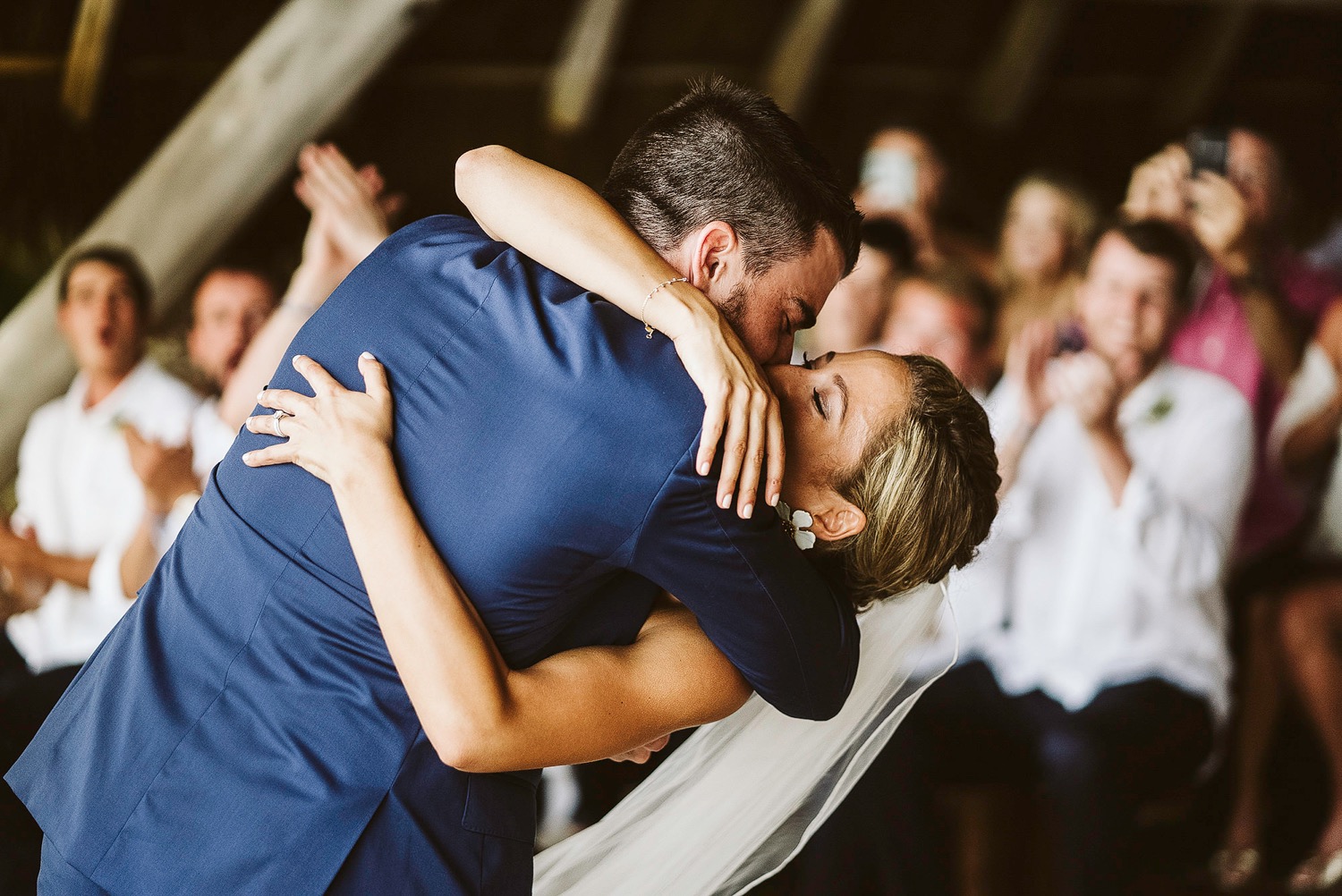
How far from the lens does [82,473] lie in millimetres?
3285

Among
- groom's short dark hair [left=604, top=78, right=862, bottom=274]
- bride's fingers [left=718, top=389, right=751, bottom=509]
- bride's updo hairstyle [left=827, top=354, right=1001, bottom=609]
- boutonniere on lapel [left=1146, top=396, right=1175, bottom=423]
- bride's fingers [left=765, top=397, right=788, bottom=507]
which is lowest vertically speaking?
boutonniere on lapel [left=1146, top=396, right=1175, bottom=423]

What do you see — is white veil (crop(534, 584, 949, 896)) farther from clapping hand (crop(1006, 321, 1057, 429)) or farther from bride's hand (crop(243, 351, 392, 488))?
clapping hand (crop(1006, 321, 1057, 429))

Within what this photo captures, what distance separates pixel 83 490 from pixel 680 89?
10.2 feet

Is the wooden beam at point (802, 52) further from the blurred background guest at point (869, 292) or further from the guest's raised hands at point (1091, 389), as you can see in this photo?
the guest's raised hands at point (1091, 389)

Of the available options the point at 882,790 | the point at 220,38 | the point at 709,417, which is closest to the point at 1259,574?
the point at 882,790

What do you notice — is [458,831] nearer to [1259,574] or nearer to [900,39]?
[1259,574]

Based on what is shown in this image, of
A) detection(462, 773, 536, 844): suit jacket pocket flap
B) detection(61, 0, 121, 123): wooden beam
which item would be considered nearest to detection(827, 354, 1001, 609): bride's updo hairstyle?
detection(462, 773, 536, 844): suit jacket pocket flap

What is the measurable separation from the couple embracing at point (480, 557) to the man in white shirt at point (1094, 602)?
5.48 feet

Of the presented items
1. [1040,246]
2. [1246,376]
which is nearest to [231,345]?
[1040,246]

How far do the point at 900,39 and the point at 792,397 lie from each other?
4636 millimetres

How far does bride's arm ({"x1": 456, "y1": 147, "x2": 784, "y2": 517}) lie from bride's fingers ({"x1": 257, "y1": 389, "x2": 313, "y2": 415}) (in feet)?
0.93

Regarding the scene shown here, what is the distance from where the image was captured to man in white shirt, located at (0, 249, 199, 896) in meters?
3.15

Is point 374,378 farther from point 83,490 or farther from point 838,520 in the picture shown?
point 83,490

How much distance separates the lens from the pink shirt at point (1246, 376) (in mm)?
3465
